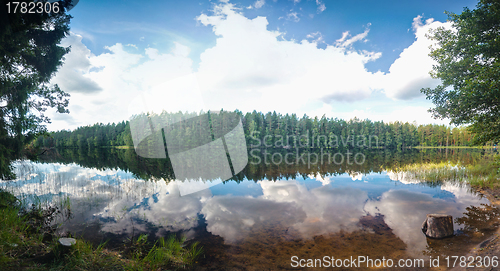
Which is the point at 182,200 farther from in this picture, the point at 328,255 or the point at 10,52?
the point at 10,52

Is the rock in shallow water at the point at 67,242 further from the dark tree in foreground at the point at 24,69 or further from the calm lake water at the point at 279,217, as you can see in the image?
the dark tree in foreground at the point at 24,69

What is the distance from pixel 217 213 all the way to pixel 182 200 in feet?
11.5

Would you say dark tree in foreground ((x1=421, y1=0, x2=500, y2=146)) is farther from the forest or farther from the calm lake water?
the forest

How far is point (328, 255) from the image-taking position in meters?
6.88

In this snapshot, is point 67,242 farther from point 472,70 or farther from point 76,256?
point 472,70

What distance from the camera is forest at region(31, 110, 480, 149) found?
8881cm

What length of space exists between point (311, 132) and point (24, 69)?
320 feet

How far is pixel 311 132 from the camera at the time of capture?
325 ft

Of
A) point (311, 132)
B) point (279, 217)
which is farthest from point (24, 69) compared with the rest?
point (311, 132)

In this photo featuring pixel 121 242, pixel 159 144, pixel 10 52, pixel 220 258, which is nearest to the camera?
pixel 220 258

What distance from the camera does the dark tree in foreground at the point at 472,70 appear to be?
1155 centimetres

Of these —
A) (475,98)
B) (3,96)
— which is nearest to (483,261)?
(475,98)

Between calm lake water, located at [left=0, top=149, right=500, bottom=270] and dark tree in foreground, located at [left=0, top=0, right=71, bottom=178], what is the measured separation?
13.5ft

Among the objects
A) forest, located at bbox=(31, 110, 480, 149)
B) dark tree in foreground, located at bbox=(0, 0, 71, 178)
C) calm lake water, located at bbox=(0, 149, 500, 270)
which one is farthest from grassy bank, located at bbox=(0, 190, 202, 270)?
forest, located at bbox=(31, 110, 480, 149)
